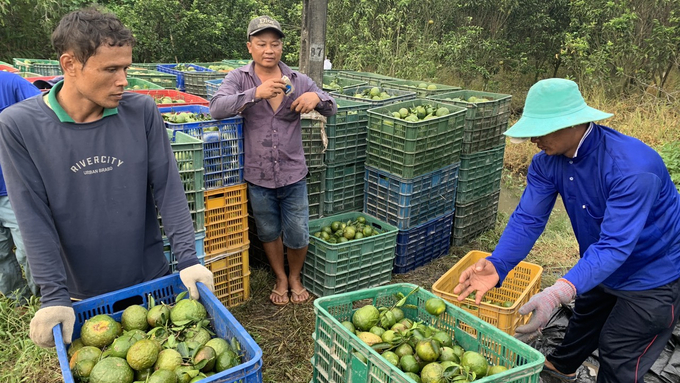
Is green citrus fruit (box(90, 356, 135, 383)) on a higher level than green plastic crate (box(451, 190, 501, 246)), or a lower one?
higher

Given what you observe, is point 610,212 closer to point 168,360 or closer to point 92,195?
point 168,360

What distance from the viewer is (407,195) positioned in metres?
4.98

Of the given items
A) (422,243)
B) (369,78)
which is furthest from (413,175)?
(369,78)

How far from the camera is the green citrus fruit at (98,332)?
205 cm

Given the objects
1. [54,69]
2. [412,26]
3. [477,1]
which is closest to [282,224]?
[54,69]

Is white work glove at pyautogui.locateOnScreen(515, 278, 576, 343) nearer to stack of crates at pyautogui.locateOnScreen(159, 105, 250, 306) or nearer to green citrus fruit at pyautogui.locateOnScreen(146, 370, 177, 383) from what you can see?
green citrus fruit at pyautogui.locateOnScreen(146, 370, 177, 383)

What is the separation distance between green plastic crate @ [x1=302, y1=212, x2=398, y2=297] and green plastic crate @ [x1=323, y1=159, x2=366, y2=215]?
29 cm

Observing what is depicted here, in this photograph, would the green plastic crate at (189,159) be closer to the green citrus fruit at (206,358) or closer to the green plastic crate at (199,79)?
the green citrus fruit at (206,358)

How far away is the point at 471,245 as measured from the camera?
6.07 meters

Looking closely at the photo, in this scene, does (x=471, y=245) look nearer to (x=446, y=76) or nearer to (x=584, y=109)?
(x=584, y=109)

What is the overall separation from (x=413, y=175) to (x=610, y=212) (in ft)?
8.32

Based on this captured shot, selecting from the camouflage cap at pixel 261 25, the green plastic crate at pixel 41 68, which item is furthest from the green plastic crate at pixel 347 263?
the green plastic crate at pixel 41 68

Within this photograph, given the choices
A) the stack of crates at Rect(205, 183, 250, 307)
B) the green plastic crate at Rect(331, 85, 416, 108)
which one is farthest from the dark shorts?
the green plastic crate at Rect(331, 85, 416, 108)

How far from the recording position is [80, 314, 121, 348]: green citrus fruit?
2.05 meters
